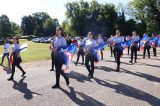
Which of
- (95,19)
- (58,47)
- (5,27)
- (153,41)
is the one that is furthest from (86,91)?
(5,27)

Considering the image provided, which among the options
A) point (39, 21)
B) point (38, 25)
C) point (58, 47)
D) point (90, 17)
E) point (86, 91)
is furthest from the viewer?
point (39, 21)

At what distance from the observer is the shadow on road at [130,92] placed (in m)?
8.73

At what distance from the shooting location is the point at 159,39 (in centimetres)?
2291

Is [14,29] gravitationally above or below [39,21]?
below

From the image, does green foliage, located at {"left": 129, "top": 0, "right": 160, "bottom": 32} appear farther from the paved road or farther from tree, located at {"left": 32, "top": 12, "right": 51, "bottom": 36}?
the paved road

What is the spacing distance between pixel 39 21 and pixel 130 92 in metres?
128

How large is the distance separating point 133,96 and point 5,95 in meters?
3.87

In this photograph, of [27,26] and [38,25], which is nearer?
[38,25]

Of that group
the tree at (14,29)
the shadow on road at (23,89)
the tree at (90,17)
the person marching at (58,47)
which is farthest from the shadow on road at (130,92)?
the tree at (14,29)

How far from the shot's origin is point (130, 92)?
9812 mm

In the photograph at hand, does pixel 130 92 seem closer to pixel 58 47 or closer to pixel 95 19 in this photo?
pixel 58 47

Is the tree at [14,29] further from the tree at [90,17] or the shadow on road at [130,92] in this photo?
the shadow on road at [130,92]

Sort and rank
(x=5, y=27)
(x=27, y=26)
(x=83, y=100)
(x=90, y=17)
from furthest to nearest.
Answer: (x=27, y=26) < (x=5, y=27) < (x=90, y=17) < (x=83, y=100)

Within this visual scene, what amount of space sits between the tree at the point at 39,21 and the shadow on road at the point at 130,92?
108130mm
